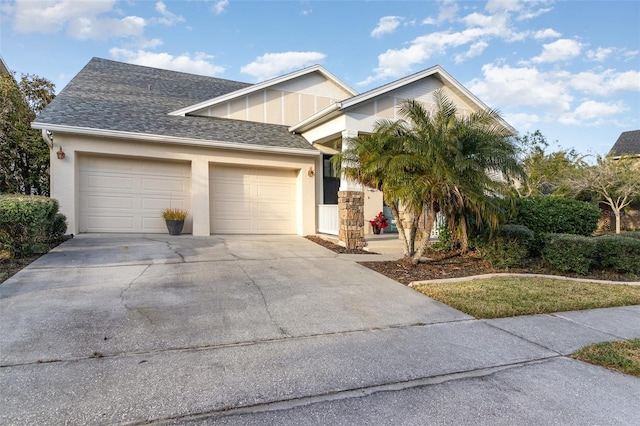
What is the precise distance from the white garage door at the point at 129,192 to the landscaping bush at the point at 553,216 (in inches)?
394

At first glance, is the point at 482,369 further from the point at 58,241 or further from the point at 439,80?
the point at 439,80

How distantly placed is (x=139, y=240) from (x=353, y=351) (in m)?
7.76

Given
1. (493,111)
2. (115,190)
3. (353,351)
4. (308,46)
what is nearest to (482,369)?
(353,351)

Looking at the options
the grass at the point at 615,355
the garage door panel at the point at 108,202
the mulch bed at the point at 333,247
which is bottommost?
the grass at the point at 615,355

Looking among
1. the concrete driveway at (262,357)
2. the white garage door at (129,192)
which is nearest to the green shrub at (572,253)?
the concrete driveway at (262,357)

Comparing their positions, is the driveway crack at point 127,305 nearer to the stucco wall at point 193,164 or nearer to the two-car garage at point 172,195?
the stucco wall at point 193,164

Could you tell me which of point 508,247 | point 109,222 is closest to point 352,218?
point 508,247

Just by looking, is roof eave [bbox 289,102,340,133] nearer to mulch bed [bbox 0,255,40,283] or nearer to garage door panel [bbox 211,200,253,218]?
garage door panel [bbox 211,200,253,218]

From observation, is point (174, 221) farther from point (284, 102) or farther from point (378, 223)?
point (378, 223)

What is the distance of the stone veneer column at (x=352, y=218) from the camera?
32.5 ft

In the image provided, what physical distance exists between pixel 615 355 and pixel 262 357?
3793 millimetres

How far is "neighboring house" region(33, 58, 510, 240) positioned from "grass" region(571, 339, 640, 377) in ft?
22.1

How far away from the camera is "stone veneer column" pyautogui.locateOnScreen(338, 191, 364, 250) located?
9.90 meters

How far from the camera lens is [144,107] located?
11.9 meters
